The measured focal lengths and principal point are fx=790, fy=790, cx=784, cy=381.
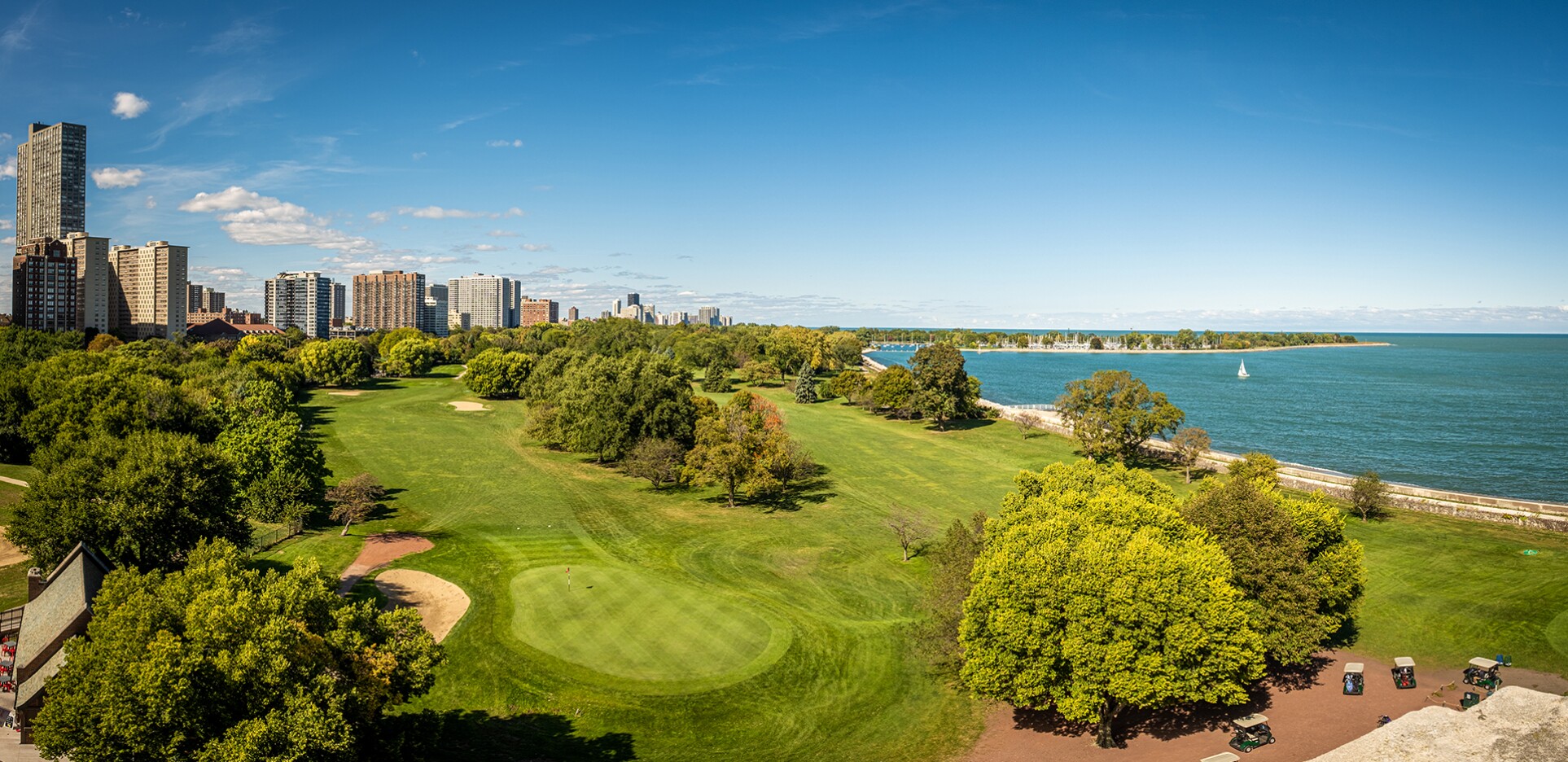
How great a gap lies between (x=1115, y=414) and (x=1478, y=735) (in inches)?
1836

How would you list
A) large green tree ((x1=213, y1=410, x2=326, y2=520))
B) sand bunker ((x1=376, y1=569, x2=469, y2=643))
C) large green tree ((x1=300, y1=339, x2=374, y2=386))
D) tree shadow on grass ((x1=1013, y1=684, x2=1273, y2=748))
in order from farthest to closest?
1. large green tree ((x1=300, y1=339, x2=374, y2=386))
2. large green tree ((x1=213, y1=410, x2=326, y2=520))
3. sand bunker ((x1=376, y1=569, x2=469, y2=643))
4. tree shadow on grass ((x1=1013, y1=684, x2=1273, y2=748))

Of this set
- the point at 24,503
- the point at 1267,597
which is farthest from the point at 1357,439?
the point at 24,503

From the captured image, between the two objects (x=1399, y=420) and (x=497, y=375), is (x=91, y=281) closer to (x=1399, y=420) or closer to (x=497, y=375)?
(x=497, y=375)

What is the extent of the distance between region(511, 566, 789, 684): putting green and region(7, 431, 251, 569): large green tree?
13.5 metres

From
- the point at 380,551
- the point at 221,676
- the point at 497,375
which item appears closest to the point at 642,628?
the point at 221,676

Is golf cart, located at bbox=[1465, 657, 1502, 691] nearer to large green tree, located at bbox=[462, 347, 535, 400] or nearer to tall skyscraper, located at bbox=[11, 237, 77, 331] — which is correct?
large green tree, located at bbox=[462, 347, 535, 400]

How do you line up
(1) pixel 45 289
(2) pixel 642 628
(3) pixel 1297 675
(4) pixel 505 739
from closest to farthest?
(4) pixel 505 739
(3) pixel 1297 675
(2) pixel 642 628
(1) pixel 45 289

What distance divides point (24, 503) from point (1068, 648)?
41.0m

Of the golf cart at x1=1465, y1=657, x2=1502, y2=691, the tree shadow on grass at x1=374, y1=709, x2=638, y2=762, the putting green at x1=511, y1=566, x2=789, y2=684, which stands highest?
the golf cart at x1=1465, y1=657, x2=1502, y2=691

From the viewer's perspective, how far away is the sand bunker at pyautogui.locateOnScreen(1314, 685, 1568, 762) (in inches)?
794

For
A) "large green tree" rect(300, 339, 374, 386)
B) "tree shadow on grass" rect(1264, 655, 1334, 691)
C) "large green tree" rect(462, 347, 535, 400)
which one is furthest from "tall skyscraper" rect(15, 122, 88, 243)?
"tree shadow on grass" rect(1264, 655, 1334, 691)

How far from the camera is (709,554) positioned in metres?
43.1

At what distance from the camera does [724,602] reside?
1399 inches

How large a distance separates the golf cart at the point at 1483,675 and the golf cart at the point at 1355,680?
3458 millimetres
